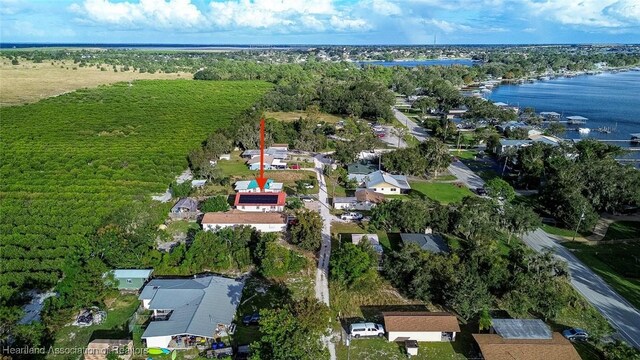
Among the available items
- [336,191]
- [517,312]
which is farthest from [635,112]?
[517,312]

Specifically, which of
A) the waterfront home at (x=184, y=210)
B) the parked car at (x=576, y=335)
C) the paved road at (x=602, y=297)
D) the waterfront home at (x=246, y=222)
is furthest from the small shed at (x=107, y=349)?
the paved road at (x=602, y=297)

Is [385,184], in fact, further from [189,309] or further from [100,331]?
[100,331]

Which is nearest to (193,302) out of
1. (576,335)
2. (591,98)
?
(576,335)

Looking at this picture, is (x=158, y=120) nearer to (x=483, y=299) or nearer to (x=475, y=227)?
(x=475, y=227)

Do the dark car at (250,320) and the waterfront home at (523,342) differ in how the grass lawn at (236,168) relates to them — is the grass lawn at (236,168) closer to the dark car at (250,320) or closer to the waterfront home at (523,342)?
the dark car at (250,320)

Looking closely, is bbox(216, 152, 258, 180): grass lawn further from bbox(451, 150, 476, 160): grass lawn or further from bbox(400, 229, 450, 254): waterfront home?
bbox(451, 150, 476, 160): grass lawn

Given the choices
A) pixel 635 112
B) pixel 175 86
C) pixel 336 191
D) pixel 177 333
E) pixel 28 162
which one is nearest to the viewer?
pixel 177 333
